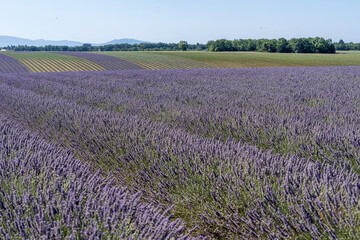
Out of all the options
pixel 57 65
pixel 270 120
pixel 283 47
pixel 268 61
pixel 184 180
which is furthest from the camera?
pixel 283 47

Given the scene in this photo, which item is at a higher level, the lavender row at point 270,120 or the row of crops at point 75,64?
the row of crops at point 75,64

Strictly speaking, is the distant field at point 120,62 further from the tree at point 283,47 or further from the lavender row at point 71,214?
the tree at point 283,47

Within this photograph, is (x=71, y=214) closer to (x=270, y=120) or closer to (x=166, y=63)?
(x=270, y=120)

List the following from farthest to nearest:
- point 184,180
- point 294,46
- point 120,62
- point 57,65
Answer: point 294,46
point 120,62
point 57,65
point 184,180

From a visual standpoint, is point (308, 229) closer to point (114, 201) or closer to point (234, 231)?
point (234, 231)

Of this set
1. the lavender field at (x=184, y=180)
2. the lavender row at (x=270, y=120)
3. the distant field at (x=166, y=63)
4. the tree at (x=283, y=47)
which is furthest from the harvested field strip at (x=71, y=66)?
the tree at (x=283, y=47)

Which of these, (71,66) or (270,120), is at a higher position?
(71,66)

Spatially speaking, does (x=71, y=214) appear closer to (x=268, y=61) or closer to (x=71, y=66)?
(x=71, y=66)

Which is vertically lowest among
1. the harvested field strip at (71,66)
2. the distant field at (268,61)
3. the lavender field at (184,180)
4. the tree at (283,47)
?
the lavender field at (184,180)

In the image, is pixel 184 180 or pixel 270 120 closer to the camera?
pixel 184 180

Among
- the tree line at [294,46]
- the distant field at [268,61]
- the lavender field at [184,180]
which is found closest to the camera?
the lavender field at [184,180]

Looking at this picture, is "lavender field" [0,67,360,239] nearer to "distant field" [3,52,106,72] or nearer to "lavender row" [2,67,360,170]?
"lavender row" [2,67,360,170]

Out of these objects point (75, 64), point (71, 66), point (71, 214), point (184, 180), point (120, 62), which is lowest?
point (184, 180)

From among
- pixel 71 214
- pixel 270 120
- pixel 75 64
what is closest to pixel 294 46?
pixel 75 64
